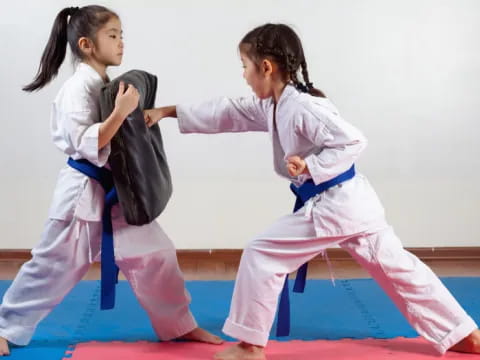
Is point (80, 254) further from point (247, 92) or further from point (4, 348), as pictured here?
point (247, 92)

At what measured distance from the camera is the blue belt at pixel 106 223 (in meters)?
2.86

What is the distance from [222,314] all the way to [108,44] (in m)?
1.43

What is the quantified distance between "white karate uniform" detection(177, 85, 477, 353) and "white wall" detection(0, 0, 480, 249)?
165cm

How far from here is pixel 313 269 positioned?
4551 mm

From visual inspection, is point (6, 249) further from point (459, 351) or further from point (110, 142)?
point (459, 351)

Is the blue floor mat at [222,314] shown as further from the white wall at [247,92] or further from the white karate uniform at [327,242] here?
the white wall at [247,92]

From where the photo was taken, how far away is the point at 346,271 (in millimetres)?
4484

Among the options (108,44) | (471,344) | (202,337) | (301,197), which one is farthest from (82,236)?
(471,344)

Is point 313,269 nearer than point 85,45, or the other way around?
point 85,45

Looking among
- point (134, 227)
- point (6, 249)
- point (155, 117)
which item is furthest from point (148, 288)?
point (6, 249)

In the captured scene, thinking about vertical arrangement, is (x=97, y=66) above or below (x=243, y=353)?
above

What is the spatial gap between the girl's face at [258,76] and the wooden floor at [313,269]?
1.76m

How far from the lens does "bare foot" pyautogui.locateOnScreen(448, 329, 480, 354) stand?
282cm

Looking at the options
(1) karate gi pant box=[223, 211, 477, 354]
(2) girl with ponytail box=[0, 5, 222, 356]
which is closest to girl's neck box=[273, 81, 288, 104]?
(1) karate gi pant box=[223, 211, 477, 354]
